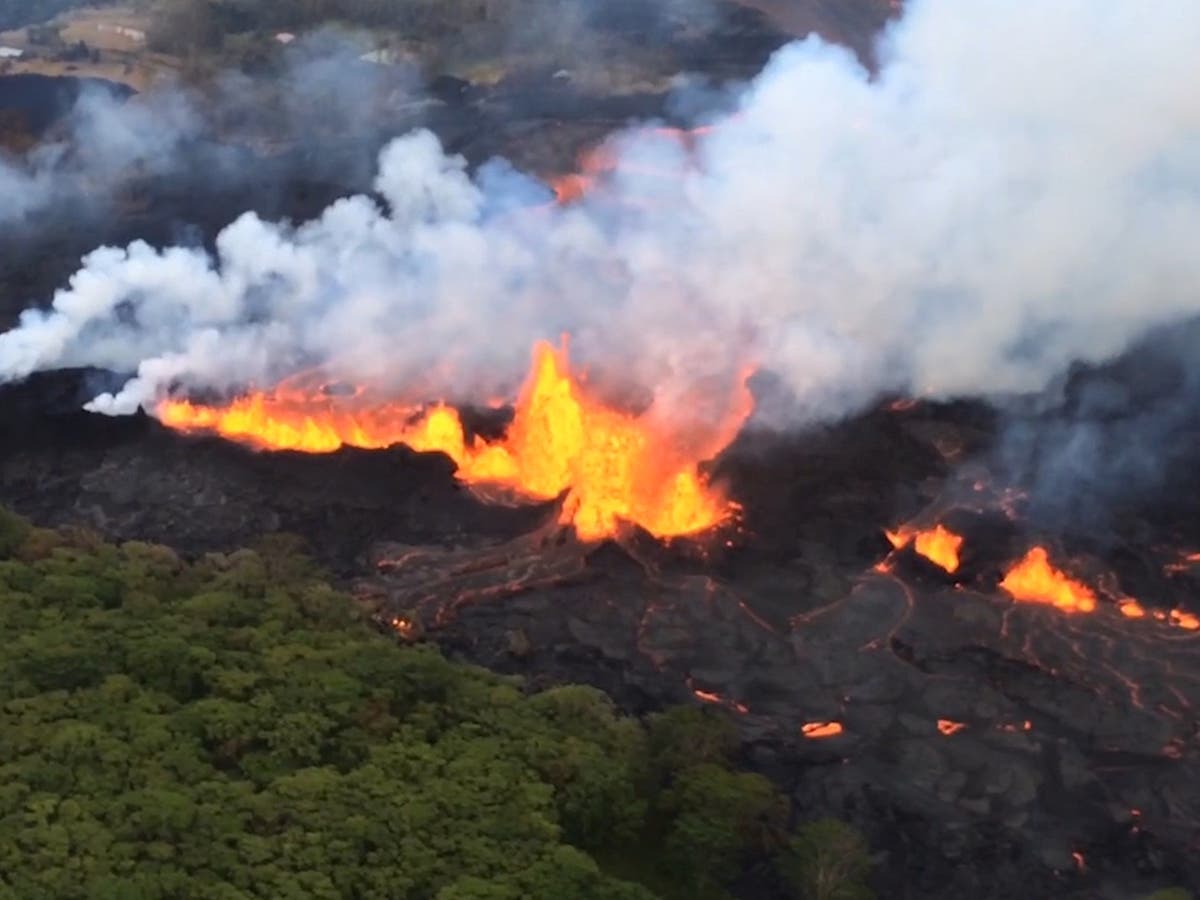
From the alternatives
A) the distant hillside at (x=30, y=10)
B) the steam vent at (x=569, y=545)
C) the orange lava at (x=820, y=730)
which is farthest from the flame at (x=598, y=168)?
the distant hillside at (x=30, y=10)

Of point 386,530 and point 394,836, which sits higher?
point 394,836

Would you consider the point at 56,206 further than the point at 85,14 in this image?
No

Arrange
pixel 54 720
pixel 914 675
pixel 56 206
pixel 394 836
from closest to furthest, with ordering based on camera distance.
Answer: pixel 394 836, pixel 54 720, pixel 914 675, pixel 56 206

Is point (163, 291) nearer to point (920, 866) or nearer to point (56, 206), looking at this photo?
point (56, 206)

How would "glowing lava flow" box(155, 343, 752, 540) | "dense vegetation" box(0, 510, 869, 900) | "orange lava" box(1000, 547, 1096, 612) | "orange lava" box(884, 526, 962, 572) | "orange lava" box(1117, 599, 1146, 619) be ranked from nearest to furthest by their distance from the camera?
"dense vegetation" box(0, 510, 869, 900), "orange lava" box(1117, 599, 1146, 619), "orange lava" box(1000, 547, 1096, 612), "orange lava" box(884, 526, 962, 572), "glowing lava flow" box(155, 343, 752, 540)

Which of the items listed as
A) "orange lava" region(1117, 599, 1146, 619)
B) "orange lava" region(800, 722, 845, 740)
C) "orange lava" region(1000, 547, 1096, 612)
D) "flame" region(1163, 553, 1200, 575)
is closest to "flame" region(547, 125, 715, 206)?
"orange lava" region(1000, 547, 1096, 612)

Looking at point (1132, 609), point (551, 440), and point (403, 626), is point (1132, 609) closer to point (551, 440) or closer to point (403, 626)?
point (551, 440)

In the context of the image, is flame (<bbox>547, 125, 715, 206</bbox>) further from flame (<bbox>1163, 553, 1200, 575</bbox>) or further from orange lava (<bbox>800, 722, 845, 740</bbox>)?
orange lava (<bbox>800, 722, 845, 740</bbox>)

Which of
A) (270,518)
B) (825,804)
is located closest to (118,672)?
(270,518)
